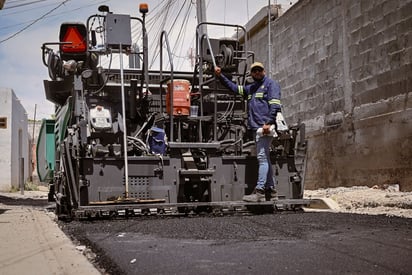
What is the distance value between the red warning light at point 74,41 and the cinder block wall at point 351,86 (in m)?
5.25

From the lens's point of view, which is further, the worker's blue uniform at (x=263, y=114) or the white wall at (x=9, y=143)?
the white wall at (x=9, y=143)

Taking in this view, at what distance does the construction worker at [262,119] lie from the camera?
771cm

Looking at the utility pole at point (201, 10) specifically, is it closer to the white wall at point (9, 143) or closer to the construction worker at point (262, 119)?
the construction worker at point (262, 119)

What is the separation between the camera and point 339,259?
13.4ft

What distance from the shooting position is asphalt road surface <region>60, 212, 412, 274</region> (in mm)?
3846

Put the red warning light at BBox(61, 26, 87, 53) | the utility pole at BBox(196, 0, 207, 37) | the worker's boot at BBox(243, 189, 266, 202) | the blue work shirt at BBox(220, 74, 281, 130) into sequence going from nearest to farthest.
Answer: the worker's boot at BBox(243, 189, 266, 202), the blue work shirt at BBox(220, 74, 281, 130), the red warning light at BBox(61, 26, 87, 53), the utility pole at BBox(196, 0, 207, 37)

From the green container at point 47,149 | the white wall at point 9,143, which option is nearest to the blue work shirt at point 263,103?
the green container at point 47,149

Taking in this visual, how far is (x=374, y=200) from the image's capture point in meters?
9.19

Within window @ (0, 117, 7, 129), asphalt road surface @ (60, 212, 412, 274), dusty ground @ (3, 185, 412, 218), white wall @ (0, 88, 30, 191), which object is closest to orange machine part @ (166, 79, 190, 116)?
asphalt road surface @ (60, 212, 412, 274)

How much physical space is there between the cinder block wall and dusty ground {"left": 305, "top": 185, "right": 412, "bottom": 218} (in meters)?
0.22

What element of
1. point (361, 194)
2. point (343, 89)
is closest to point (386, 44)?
point (343, 89)

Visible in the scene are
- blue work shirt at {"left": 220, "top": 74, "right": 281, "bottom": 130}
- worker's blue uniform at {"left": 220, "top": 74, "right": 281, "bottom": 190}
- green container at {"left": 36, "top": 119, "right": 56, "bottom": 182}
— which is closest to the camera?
worker's blue uniform at {"left": 220, "top": 74, "right": 281, "bottom": 190}

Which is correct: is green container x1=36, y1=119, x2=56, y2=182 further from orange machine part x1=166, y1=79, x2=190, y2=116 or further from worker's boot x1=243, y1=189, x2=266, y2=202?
worker's boot x1=243, y1=189, x2=266, y2=202

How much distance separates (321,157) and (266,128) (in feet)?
18.7
